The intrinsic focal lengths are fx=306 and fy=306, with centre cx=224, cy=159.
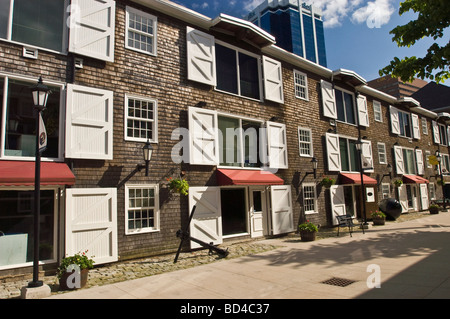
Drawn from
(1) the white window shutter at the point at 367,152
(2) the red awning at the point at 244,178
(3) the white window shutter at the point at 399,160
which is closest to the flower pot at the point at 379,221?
(1) the white window shutter at the point at 367,152

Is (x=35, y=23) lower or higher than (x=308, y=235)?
higher

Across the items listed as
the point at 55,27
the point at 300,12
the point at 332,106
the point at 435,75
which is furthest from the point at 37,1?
the point at 300,12

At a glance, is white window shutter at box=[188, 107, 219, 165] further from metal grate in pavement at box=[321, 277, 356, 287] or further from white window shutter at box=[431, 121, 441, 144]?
white window shutter at box=[431, 121, 441, 144]

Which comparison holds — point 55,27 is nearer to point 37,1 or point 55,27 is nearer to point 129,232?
point 37,1

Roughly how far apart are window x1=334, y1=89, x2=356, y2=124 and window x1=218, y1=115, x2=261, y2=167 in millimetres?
7410

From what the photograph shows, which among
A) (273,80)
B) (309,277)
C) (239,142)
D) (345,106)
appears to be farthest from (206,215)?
(345,106)

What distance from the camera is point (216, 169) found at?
36.4 ft

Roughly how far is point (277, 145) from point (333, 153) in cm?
460

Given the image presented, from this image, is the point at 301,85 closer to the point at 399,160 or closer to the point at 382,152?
the point at 382,152

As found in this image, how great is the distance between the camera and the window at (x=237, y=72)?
1227cm

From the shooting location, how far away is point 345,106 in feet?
60.6

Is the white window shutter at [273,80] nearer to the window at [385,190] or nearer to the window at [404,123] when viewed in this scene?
the window at [385,190]

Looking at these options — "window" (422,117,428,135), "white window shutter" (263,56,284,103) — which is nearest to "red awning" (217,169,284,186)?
"white window shutter" (263,56,284,103)

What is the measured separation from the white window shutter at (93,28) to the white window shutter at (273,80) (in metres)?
6.74
